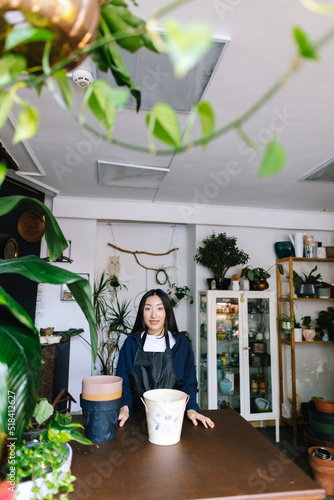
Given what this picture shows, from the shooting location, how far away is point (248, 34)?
5.70ft

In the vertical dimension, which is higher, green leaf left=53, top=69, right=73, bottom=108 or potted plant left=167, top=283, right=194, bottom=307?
green leaf left=53, top=69, right=73, bottom=108

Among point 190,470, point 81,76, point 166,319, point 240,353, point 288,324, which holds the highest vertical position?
point 81,76

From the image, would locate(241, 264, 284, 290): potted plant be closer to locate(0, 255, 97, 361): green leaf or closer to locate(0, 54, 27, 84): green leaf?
locate(0, 255, 97, 361): green leaf

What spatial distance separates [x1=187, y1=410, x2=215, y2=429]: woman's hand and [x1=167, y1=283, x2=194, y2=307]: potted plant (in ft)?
11.0

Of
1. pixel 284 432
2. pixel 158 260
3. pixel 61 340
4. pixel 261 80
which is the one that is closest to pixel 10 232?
pixel 61 340

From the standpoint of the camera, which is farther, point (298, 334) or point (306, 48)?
point (298, 334)

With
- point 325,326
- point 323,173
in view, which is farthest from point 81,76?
point 325,326

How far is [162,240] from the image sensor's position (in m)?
5.34

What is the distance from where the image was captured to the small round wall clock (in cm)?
352

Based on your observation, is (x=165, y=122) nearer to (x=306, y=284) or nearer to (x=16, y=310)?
(x=16, y=310)

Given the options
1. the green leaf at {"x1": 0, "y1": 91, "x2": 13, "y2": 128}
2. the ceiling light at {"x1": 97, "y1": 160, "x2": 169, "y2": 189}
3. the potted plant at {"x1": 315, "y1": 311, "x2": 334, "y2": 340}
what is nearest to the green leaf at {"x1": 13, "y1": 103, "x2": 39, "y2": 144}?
the green leaf at {"x1": 0, "y1": 91, "x2": 13, "y2": 128}

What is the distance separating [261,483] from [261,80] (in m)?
2.00

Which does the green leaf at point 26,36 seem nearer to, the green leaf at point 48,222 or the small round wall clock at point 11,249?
the green leaf at point 48,222

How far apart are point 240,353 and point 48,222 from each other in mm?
4112
